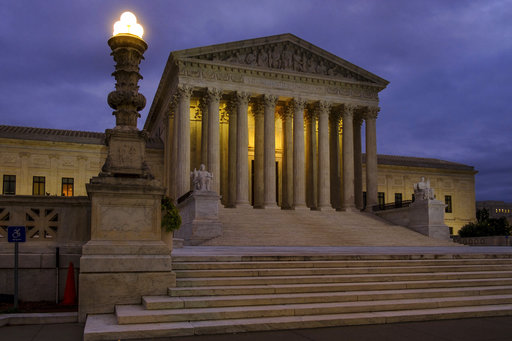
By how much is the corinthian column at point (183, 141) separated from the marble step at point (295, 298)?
29.4 metres

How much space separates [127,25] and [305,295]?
7.30 m

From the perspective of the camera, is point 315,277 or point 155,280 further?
point 315,277

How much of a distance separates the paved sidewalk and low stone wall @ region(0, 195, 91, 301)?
192cm

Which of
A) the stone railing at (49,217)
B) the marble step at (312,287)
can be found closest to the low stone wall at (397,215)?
the marble step at (312,287)

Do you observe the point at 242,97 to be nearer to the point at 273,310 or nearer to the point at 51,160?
the point at 51,160

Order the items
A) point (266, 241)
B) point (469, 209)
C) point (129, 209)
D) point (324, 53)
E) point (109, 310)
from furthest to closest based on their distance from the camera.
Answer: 1. point (469, 209)
2. point (324, 53)
3. point (266, 241)
4. point (129, 209)
5. point (109, 310)

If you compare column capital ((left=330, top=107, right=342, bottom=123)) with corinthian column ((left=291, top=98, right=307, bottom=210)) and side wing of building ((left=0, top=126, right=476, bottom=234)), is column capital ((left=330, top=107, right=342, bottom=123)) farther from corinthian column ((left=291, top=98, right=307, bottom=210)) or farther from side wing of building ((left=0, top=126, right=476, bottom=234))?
side wing of building ((left=0, top=126, right=476, bottom=234))

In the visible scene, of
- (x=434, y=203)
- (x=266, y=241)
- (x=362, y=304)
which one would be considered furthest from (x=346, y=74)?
(x=362, y=304)

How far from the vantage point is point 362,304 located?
1057cm

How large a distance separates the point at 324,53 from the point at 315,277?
35.7 metres

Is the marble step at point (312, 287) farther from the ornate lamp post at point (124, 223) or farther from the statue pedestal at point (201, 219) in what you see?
the statue pedestal at point (201, 219)

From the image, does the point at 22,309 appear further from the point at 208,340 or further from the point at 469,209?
the point at 469,209

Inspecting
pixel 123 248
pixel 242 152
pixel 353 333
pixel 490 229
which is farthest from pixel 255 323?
pixel 490 229

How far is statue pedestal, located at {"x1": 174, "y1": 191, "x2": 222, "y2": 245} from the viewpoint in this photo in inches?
1169
